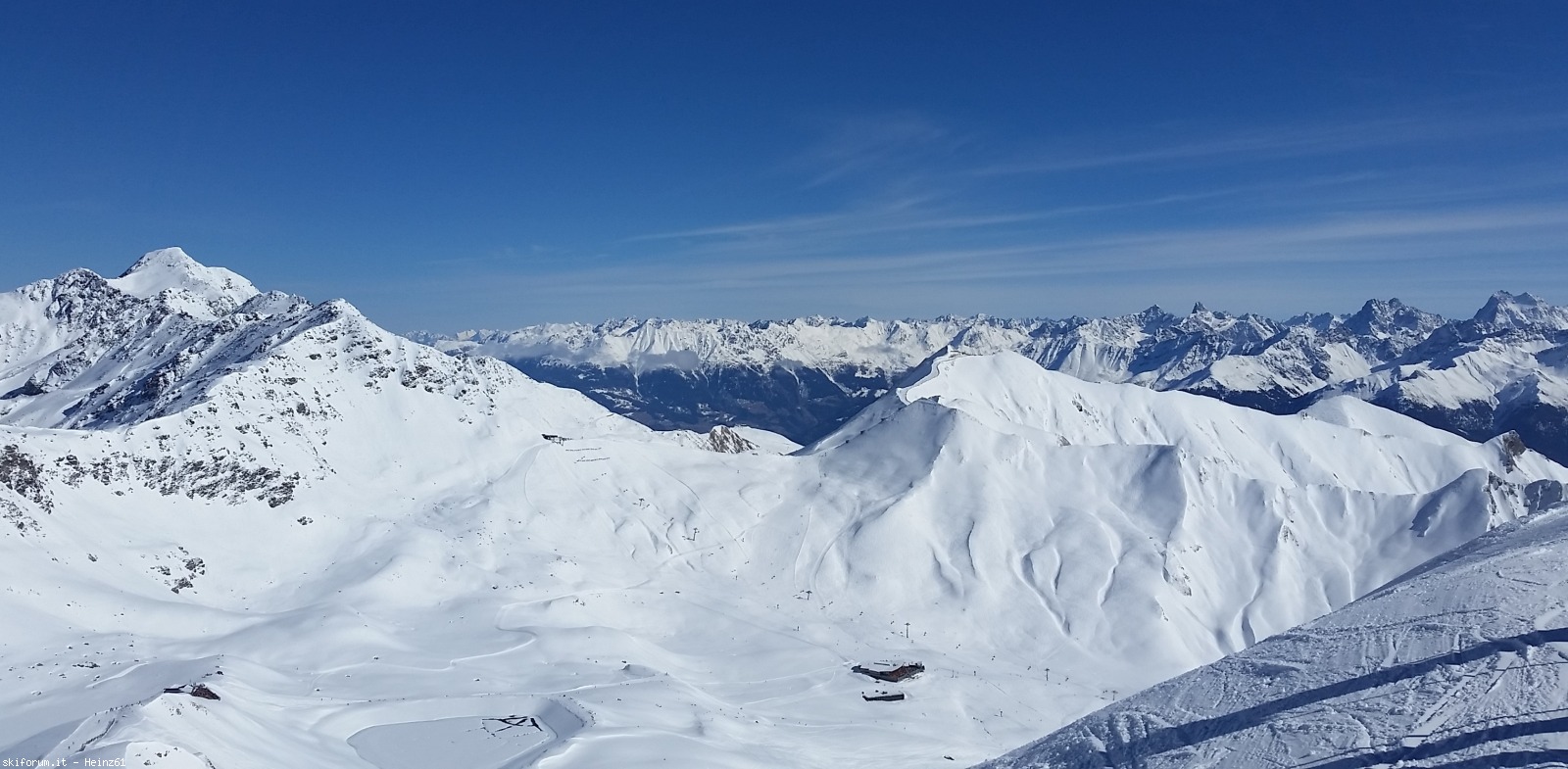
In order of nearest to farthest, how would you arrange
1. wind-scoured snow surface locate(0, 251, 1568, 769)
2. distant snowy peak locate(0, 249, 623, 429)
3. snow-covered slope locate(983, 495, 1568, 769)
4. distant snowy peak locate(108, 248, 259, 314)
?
snow-covered slope locate(983, 495, 1568, 769), wind-scoured snow surface locate(0, 251, 1568, 769), distant snowy peak locate(0, 249, 623, 429), distant snowy peak locate(108, 248, 259, 314)

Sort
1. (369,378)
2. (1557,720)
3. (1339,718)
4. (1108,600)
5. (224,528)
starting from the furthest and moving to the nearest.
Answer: (369,378) < (1108,600) < (224,528) < (1339,718) < (1557,720)

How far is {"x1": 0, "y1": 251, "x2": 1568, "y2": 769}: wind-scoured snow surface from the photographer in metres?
48.0

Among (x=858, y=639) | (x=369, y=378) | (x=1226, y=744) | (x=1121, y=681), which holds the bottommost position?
(x=1121, y=681)

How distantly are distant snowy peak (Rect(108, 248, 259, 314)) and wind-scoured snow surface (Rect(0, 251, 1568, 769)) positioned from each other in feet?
5.38

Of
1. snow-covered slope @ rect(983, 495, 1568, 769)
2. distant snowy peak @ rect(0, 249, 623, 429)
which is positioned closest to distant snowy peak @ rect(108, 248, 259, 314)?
distant snowy peak @ rect(0, 249, 623, 429)

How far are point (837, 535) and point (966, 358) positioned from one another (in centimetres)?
9409

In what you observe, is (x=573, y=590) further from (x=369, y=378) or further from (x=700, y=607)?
(x=369, y=378)

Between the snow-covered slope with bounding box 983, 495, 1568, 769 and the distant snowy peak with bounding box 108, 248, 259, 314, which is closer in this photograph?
the snow-covered slope with bounding box 983, 495, 1568, 769

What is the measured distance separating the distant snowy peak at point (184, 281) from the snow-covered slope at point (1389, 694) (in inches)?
6718

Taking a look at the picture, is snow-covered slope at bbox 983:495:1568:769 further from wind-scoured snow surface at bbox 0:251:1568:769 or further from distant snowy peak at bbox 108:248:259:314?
distant snowy peak at bbox 108:248:259:314

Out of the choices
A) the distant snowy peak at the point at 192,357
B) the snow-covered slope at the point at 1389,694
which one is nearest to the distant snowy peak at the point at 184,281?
the distant snowy peak at the point at 192,357

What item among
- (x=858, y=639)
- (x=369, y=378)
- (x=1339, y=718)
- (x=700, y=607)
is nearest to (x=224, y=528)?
(x=369, y=378)

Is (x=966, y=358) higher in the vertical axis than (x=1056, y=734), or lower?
higher

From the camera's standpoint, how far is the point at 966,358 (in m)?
188
